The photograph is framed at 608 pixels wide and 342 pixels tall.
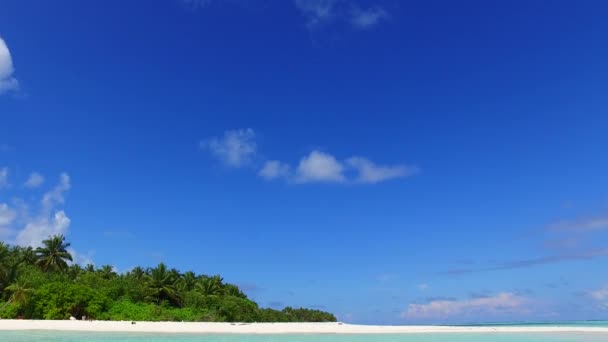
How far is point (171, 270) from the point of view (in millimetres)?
60344

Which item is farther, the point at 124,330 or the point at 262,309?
the point at 262,309

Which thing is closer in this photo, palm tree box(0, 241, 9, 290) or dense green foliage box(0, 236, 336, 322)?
dense green foliage box(0, 236, 336, 322)

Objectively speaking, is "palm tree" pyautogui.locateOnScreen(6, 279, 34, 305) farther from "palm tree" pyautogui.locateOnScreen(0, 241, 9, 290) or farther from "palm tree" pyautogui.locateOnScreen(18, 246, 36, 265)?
"palm tree" pyautogui.locateOnScreen(18, 246, 36, 265)

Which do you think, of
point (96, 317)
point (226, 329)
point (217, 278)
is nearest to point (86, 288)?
point (96, 317)

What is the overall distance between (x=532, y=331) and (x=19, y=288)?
45334 millimetres

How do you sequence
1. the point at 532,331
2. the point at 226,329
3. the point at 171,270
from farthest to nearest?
the point at 171,270
the point at 532,331
the point at 226,329

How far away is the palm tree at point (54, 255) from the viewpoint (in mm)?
58000

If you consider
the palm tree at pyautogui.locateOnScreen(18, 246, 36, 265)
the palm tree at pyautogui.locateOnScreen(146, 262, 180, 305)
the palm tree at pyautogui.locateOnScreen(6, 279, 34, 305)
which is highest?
the palm tree at pyautogui.locateOnScreen(18, 246, 36, 265)

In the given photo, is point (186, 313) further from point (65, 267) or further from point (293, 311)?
point (293, 311)

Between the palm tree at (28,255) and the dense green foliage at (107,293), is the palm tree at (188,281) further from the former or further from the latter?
the palm tree at (28,255)

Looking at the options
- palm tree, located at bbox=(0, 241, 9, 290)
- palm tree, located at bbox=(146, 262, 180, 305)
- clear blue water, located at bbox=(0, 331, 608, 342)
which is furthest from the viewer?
palm tree, located at bbox=(146, 262, 180, 305)

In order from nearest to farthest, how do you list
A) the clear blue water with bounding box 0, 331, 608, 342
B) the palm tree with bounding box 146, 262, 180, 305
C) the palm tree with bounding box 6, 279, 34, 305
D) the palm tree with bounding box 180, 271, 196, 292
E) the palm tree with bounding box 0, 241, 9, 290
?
the clear blue water with bounding box 0, 331, 608, 342 → the palm tree with bounding box 6, 279, 34, 305 → the palm tree with bounding box 0, 241, 9, 290 → the palm tree with bounding box 146, 262, 180, 305 → the palm tree with bounding box 180, 271, 196, 292

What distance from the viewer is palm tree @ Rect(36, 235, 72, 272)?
190 ft

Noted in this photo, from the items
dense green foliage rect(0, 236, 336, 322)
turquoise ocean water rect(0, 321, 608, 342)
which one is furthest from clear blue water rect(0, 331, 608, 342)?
dense green foliage rect(0, 236, 336, 322)
